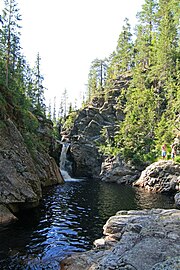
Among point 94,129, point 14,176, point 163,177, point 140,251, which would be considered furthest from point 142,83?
point 140,251

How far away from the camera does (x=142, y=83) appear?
51375mm

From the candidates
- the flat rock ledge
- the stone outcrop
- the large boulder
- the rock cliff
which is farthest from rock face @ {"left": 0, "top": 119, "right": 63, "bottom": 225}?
the large boulder

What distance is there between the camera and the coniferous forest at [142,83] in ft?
105

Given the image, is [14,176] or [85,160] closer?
[14,176]

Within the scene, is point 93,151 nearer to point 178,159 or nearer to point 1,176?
point 178,159

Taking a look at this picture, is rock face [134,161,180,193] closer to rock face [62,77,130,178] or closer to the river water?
the river water

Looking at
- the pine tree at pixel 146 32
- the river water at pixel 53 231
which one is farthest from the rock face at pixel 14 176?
the pine tree at pixel 146 32

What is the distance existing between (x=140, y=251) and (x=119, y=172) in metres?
31.9

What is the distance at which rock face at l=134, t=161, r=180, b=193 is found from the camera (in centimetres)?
2723

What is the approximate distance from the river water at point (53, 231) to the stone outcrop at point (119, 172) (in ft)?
51.4

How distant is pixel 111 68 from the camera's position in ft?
219

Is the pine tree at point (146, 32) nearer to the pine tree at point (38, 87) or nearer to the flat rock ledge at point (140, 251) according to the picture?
the pine tree at point (38, 87)

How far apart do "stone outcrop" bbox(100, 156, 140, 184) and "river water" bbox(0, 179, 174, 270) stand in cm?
1567

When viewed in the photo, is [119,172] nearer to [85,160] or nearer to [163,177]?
[85,160]
